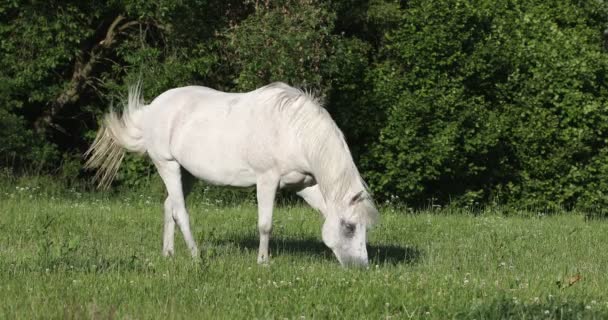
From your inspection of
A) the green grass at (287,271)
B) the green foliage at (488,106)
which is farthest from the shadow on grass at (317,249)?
the green foliage at (488,106)

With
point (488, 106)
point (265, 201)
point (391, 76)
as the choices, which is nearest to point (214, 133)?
point (265, 201)

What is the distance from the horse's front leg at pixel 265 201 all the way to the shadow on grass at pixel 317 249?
59 centimetres

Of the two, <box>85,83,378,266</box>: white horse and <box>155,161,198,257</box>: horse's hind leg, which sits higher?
<box>85,83,378,266</box>: white horse

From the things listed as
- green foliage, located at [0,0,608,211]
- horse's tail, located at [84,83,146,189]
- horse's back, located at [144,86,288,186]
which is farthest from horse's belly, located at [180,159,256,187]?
green foliage, located at [0,0,608,211]

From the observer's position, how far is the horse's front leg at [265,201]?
934 centimetres

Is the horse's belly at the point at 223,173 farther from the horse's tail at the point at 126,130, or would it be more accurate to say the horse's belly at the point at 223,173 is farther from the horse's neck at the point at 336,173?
the horse's tail at the point at 126,130

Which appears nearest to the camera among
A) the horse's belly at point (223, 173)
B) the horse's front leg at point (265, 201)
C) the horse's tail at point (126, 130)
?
the horse's front leg at point (265, 201)

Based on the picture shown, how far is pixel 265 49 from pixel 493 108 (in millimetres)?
4802

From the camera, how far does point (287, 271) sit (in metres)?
8.46

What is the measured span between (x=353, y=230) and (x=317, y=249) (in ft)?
Answer: 6.40

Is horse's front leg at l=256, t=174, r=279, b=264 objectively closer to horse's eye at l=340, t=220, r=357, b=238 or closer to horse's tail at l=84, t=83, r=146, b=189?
horse's eye at l=340, t=220, r=357, b=238

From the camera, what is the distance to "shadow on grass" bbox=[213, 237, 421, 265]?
10.1 meters

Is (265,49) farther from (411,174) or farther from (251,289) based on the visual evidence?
(251,289)

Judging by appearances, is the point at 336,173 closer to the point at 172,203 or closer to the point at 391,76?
the point at 172,203
